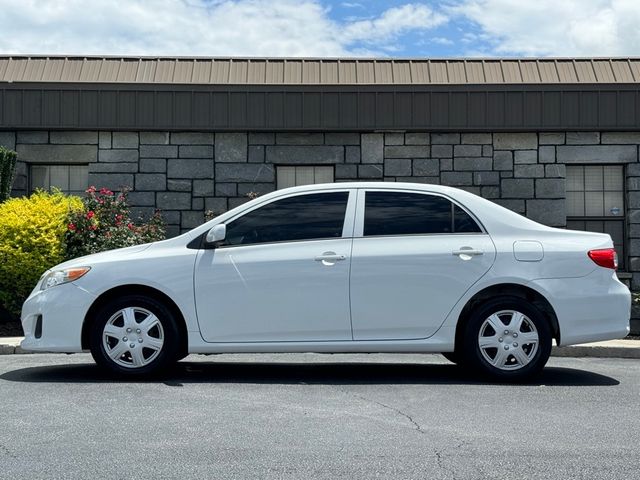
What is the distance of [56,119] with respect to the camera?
13211 millimetres

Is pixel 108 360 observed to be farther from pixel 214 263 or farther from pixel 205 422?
pixel 205 422

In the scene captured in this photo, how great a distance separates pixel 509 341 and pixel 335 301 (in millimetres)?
1451

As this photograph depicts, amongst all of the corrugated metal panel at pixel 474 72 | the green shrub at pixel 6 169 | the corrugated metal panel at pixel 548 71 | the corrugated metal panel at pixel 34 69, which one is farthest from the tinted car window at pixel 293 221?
the corrugated metal panel at pixel 34 69

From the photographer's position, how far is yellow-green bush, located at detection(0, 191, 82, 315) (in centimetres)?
1156

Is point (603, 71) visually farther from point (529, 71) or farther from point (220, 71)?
point (220, 71)

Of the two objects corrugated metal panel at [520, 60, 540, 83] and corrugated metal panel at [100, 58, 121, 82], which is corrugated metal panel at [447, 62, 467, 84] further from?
corrugated metal panel at [100, 58, 121, 82]

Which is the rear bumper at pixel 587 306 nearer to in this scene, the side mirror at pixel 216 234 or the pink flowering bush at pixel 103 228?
the side mirror at pixel 216 234

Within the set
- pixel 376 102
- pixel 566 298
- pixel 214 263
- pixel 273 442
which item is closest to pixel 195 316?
pixel 214 263

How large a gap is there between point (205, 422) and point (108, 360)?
6.16 ft

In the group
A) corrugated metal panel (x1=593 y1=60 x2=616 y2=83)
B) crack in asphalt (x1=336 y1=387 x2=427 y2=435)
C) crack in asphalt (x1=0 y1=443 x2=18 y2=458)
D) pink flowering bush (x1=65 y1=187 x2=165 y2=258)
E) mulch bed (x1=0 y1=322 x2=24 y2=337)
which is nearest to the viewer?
crack in asphalt (x1=0 y1=443 x2=18 y2=458)

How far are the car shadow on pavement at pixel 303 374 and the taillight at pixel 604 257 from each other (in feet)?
3.36

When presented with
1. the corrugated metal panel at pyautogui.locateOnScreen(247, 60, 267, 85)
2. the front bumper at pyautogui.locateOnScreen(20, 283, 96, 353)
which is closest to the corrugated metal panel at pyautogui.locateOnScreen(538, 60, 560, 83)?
the corrugated metal panel at pyautogui.locateOnScreen(247, 60, 267, 85)

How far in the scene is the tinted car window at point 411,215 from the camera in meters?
7.61

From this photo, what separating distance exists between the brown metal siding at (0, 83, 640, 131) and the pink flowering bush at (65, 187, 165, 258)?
4.35 ft
